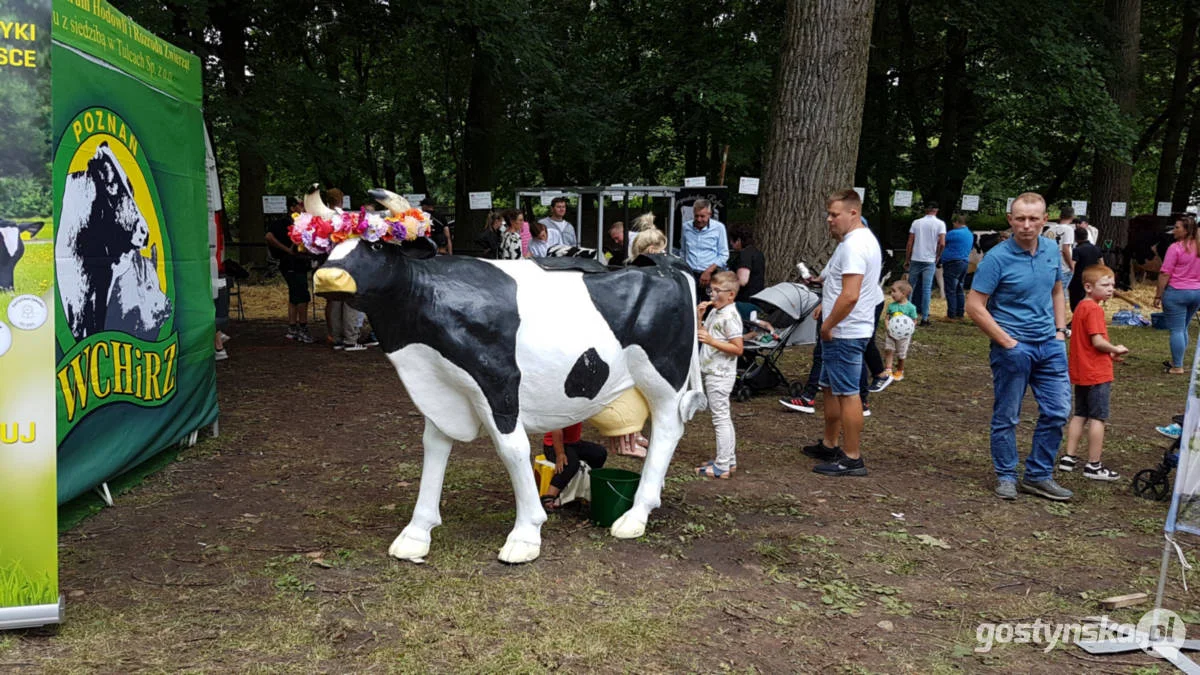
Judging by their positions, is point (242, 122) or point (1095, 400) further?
point (242, 122)

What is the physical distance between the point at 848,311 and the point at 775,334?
2.53 meters

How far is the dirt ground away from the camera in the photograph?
368 cm

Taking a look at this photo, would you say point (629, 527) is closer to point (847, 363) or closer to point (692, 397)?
point (692, 397)

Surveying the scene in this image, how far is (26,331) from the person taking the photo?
3578 mm

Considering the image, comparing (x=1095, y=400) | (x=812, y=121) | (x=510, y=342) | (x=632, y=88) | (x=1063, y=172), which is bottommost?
(x=1095, y=400)

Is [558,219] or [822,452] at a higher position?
[558,219]

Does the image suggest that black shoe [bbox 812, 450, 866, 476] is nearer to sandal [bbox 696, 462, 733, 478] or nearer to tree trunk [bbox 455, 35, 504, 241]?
sandal [bbox 696, 462, 733, 478]

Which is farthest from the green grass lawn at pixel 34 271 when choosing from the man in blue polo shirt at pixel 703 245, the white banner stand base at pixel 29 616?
the man in blue polo shirt at pixel 703 245

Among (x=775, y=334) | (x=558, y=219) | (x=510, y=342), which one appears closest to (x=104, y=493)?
(x=510, y=342)

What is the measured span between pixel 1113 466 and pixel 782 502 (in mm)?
2811

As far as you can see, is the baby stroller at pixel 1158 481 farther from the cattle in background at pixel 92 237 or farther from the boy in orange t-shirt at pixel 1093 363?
the cattle in background at pixel 92 237

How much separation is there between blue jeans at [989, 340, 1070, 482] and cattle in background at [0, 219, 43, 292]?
523 cm

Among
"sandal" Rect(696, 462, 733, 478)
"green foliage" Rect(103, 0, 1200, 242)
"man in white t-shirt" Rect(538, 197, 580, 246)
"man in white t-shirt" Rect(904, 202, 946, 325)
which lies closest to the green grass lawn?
"sandal" Rect(696, 462, 733, 478)

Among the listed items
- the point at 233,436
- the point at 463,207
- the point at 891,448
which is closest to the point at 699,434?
the point at 891,448
